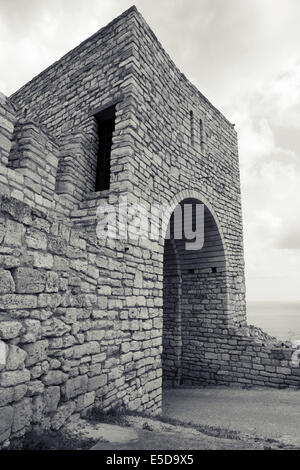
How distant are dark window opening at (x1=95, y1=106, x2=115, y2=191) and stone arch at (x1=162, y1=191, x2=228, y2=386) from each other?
2.04 meters

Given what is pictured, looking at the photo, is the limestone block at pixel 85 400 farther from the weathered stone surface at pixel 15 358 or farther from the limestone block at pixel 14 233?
the limestone block at pixel 14 233

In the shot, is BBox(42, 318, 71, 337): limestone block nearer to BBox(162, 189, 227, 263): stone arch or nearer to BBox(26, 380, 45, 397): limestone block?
BBox(26, 380, 45, 397): limestone block

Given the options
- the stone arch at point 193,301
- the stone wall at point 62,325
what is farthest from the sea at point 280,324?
the stone wall at point 62,325

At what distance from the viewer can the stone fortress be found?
2.63m

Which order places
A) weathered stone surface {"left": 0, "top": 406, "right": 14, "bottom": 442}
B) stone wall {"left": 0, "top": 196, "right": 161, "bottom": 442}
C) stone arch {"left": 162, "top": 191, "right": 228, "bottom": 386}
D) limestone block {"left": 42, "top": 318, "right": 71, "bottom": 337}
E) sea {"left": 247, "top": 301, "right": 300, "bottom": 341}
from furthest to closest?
sea {"left": 247, "top": 301, "right": 300, "bottom": 341}
stone arch {"left": 162, "top": 191, "right": 228, "bottom": 386}
limestone block {"left": 42, "top": 318, "right": 71, "bottom": 337}
stone wall {"left": 0, "top": 196, "right": 161, "bottom": 442}
weathered stone surface {"left": 0, "top": 406, "right": 14, "bottom": 442}

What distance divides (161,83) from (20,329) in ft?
18.3

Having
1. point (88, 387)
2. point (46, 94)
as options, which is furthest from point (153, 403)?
point (46, 94)

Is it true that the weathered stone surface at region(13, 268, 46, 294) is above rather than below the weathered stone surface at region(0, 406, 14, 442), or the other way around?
above

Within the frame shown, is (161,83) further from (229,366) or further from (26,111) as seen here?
(229,366)

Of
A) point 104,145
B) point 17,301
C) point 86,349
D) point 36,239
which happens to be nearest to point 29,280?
point 17,301

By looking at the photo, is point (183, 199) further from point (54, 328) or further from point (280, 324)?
point (280, 324)

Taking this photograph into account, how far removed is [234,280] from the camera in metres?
7.43

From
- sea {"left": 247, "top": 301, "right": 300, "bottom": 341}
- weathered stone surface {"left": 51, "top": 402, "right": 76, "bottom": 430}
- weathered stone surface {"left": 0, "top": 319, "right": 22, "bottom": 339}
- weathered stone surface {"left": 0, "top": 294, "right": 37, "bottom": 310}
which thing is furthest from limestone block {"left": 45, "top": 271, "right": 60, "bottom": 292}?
sea {"left": 247, "top": 301, "right": 300, "bottom": 341}

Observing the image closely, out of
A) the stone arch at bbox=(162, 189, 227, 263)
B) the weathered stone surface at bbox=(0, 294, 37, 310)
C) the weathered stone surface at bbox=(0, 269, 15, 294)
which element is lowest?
the weathered stone surface at bbox=(0, 294, 37, 310)
